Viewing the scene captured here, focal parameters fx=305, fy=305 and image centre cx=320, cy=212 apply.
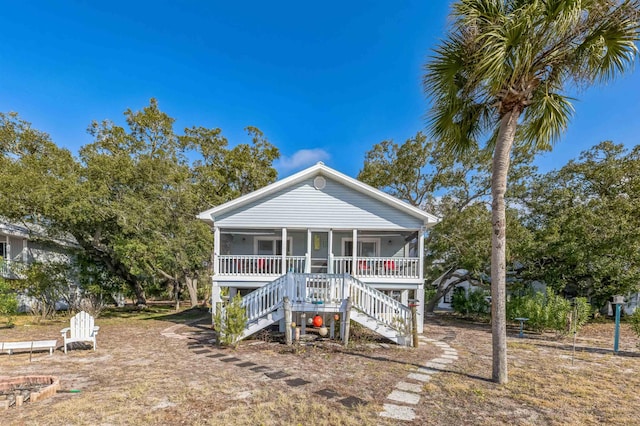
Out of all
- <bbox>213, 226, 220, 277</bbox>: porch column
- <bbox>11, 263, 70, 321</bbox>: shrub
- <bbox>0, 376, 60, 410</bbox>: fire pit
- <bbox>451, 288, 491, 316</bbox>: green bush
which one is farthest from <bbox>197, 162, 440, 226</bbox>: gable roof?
<bbox>11, 263, 70, 321</bbox>: shrub

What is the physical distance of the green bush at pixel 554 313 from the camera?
11.6 meters

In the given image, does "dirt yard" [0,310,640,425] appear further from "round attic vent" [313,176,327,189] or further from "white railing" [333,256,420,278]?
"round attic vent" [313,176,327,189]

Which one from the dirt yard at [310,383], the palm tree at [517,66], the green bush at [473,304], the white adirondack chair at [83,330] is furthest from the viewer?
the green bush at [473,304]

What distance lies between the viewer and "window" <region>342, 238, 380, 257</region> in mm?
15383

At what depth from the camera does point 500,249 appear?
6.42 metres

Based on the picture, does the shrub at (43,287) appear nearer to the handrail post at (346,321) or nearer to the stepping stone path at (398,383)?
the stepping stone path at (398,383)

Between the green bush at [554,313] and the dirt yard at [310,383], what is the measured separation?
3.25ft

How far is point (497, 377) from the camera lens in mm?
6434

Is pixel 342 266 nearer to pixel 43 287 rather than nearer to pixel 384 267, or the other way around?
pixel 384 267

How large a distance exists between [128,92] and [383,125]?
16.3 m

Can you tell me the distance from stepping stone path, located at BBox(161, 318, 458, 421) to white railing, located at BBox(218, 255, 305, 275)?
131 inches

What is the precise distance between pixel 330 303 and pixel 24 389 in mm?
7489

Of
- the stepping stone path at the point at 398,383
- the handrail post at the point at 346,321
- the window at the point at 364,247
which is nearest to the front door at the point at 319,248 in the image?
the window at the point at 364,247

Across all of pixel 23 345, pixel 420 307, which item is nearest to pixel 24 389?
pixel 23 345
